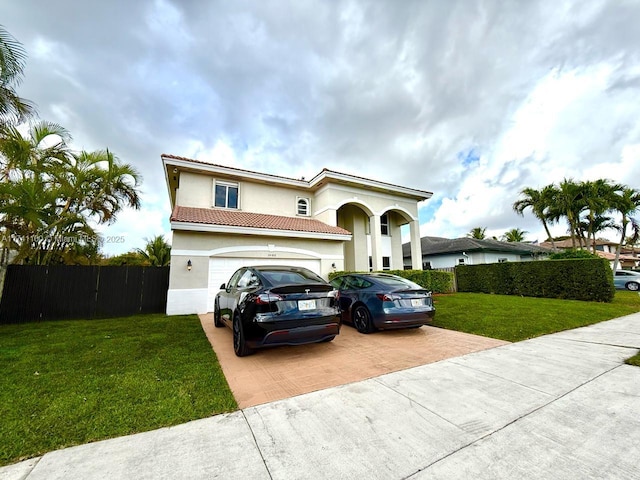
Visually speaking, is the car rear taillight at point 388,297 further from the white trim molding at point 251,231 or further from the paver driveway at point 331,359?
the white trim molding at point 251,231

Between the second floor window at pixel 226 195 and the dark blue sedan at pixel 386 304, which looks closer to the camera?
the dark blue sedan at pixel 386 304

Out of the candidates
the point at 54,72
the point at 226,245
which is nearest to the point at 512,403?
the point at 226,245

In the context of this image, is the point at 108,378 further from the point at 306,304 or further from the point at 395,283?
the point at 395,283

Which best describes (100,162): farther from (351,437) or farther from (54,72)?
(351,437)

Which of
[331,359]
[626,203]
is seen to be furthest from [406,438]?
[626,203]

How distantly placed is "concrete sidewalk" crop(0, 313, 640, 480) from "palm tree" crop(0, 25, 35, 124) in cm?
784

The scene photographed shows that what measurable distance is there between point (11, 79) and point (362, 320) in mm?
9741

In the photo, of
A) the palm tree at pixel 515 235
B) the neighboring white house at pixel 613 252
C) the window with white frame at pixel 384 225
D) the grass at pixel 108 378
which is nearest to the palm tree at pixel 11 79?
the grass at pixel 108 378

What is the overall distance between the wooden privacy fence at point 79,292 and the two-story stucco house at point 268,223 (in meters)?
1.21

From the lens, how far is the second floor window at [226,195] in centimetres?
1288

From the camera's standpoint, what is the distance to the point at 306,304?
462 cm

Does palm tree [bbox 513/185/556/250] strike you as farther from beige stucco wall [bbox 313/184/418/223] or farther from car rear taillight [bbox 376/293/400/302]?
car rear taillight [bbox 376/293/400/302]

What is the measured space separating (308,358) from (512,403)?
2992 mm

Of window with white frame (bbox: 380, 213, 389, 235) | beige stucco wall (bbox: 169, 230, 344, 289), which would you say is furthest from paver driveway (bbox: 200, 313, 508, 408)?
window with white frame (bbox: 380, 213, 389, 235)
